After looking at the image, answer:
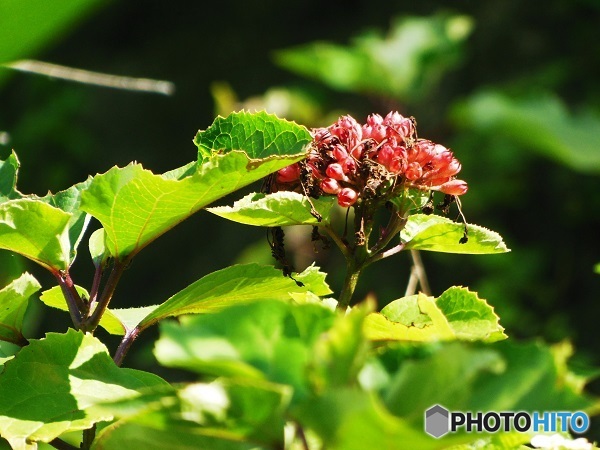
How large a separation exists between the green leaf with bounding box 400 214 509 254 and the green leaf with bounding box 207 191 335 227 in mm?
101

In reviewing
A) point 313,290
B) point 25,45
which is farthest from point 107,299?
point 25,45

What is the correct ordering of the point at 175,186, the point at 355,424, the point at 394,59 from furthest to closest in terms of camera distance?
the point at 394,59
the point at 175,186
the point at 355,424

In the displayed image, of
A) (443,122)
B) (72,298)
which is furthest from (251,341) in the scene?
(443,122)

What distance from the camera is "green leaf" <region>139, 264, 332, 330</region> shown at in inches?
32.9

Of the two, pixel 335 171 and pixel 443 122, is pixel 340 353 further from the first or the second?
pixel 443 122

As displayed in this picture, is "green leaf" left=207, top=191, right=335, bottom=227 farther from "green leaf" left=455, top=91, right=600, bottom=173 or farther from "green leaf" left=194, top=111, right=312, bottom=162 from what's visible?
"green leaf" left=455, top=91, right=600, bottom=173

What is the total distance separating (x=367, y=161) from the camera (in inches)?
33.2

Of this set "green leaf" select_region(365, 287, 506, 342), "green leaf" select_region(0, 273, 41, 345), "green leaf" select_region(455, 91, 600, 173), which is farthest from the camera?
"green leaf" select_region(455, 91, 600, 173)

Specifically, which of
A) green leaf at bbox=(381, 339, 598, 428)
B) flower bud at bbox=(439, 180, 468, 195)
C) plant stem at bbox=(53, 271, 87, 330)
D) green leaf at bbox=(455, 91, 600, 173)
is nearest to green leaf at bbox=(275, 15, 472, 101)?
green leaf at bbox=(455, 91, 600, 173)

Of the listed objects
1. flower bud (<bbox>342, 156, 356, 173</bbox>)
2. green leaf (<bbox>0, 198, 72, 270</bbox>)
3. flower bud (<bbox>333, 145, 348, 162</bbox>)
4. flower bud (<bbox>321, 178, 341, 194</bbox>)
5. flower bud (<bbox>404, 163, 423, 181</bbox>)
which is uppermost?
flower bud (<bbox>333, 145, 348, 162</bbox>)

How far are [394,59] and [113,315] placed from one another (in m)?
2.67

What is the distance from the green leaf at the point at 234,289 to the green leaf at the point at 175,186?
2.8 inches

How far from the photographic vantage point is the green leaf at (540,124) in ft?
9.69

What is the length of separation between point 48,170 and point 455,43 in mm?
1850
